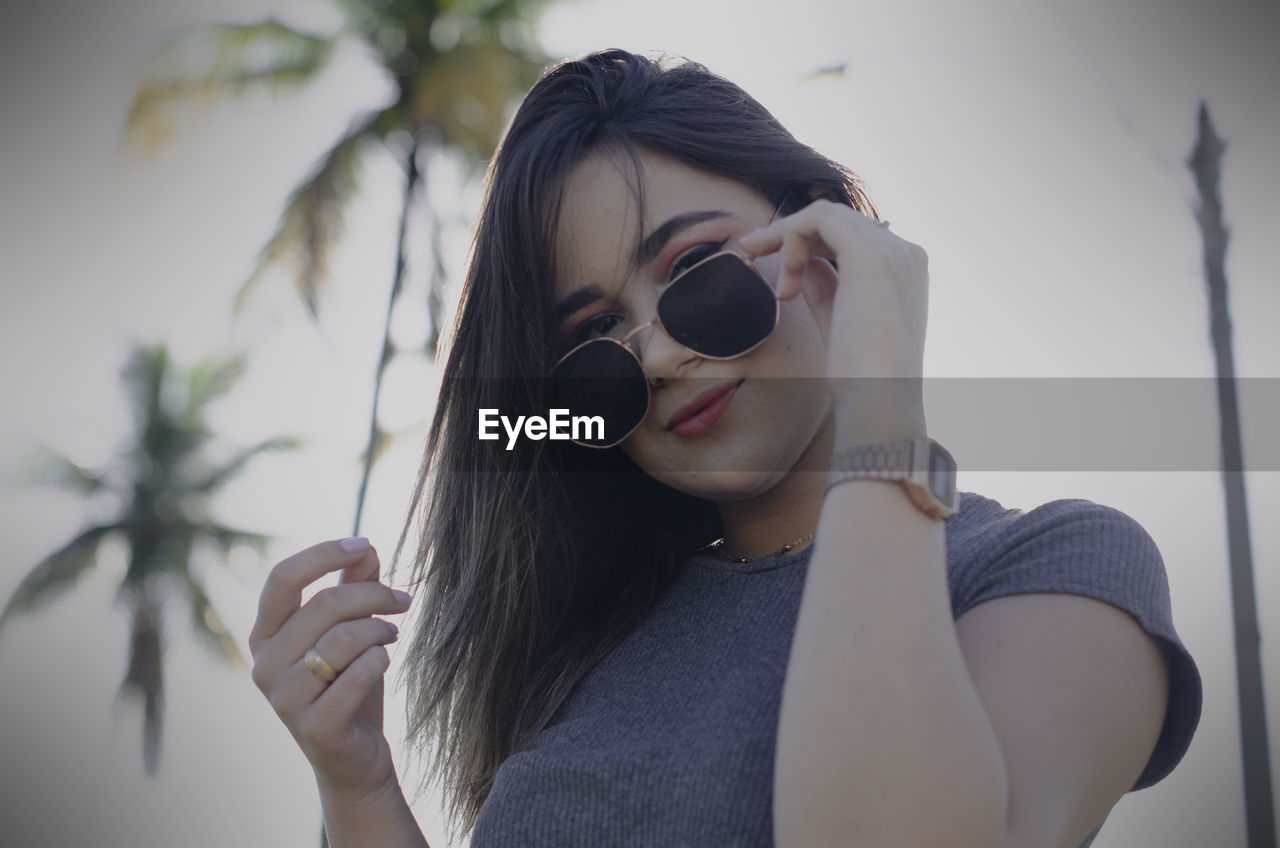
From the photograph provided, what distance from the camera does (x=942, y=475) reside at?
1.33 meters

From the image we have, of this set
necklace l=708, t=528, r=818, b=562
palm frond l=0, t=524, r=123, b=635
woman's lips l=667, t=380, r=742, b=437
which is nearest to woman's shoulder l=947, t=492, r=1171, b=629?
necklace l=708, t=528, r=818, b=562

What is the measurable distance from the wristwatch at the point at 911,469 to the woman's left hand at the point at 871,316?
0.02 meters

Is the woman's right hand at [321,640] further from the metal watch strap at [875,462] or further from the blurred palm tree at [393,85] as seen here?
the blurred palm tree at [393,85]

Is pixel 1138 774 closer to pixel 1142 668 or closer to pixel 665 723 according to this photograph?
pixel 1142 668

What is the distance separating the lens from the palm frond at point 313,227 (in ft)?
43.4

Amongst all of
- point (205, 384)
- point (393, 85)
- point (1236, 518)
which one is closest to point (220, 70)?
point (393, 85)

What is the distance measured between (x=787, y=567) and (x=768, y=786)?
0.54 meters

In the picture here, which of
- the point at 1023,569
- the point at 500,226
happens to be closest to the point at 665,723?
the point at 1023,569

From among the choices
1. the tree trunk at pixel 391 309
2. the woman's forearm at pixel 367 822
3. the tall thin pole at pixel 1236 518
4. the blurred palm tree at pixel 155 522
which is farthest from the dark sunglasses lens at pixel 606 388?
the blurred palm tree at pixel 155 522

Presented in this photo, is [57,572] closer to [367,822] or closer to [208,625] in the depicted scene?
[208,625]

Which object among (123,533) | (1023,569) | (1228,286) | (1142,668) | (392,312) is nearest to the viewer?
(1142,668)

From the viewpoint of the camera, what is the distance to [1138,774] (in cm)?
141

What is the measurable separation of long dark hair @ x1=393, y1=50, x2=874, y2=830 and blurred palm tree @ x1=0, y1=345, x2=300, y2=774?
722 inches

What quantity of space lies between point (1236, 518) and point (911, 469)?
18.6ft
